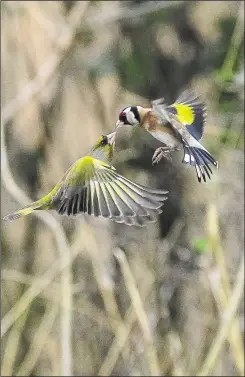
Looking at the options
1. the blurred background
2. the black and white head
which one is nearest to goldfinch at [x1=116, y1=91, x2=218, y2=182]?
the black and white head

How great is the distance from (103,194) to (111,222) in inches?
51.8

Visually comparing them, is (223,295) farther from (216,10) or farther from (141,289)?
(216,10)

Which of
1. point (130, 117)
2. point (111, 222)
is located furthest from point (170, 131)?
point (111, 222)

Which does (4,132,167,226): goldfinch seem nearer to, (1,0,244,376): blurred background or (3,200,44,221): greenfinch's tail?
(3,200,44,221): greenfinch's tail

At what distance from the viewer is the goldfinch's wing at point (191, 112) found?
1.11 feet

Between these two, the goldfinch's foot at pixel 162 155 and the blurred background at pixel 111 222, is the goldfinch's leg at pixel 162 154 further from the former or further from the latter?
the blurred background at pixel 111 222

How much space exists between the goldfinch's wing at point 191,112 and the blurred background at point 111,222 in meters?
1.16

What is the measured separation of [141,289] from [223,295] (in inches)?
9.4

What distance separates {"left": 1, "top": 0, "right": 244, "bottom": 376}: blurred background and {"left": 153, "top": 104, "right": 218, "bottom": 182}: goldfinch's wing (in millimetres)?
1262

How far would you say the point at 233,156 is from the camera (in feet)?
5.22

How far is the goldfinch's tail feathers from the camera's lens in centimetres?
27

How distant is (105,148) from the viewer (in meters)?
0.31

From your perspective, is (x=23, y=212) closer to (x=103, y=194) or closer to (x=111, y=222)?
(x=103, y=194)

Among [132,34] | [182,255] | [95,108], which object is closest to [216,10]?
[132,34]
